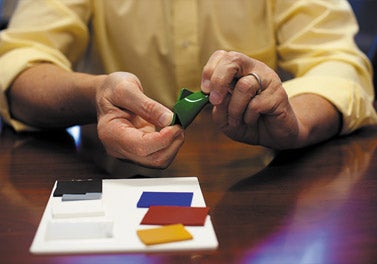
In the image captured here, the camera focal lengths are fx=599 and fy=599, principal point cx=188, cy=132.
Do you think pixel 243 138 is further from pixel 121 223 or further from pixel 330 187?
pixel 121 223

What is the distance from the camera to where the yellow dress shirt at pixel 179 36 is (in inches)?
47.8

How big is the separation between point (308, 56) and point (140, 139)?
56 cm

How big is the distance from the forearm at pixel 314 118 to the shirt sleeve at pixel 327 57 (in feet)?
0.05

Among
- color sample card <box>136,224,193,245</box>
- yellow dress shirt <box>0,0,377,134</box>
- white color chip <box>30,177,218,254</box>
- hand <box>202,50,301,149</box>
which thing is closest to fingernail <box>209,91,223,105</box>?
hand <box>202,50,301,149</box>

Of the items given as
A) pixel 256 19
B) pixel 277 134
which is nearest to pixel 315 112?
pixel 277 134

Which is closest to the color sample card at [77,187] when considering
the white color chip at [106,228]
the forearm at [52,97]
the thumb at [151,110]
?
the white color chip at [106,228]

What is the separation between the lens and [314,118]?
3.22 ft

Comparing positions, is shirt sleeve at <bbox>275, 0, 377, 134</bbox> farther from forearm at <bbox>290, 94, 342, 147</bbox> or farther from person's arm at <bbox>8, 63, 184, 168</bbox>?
person's arm at <bbox>8, 63, 184, 168</bbox>

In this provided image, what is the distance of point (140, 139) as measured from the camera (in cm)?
81

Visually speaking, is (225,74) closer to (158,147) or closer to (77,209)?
(158,147)

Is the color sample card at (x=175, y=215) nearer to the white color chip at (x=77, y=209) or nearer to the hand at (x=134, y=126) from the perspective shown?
the white color chip at (x=77, y=209)

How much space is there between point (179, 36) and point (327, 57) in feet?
1.06

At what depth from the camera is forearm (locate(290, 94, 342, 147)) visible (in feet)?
3.14

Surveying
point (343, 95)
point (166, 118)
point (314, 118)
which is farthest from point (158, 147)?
point (343, 95)
